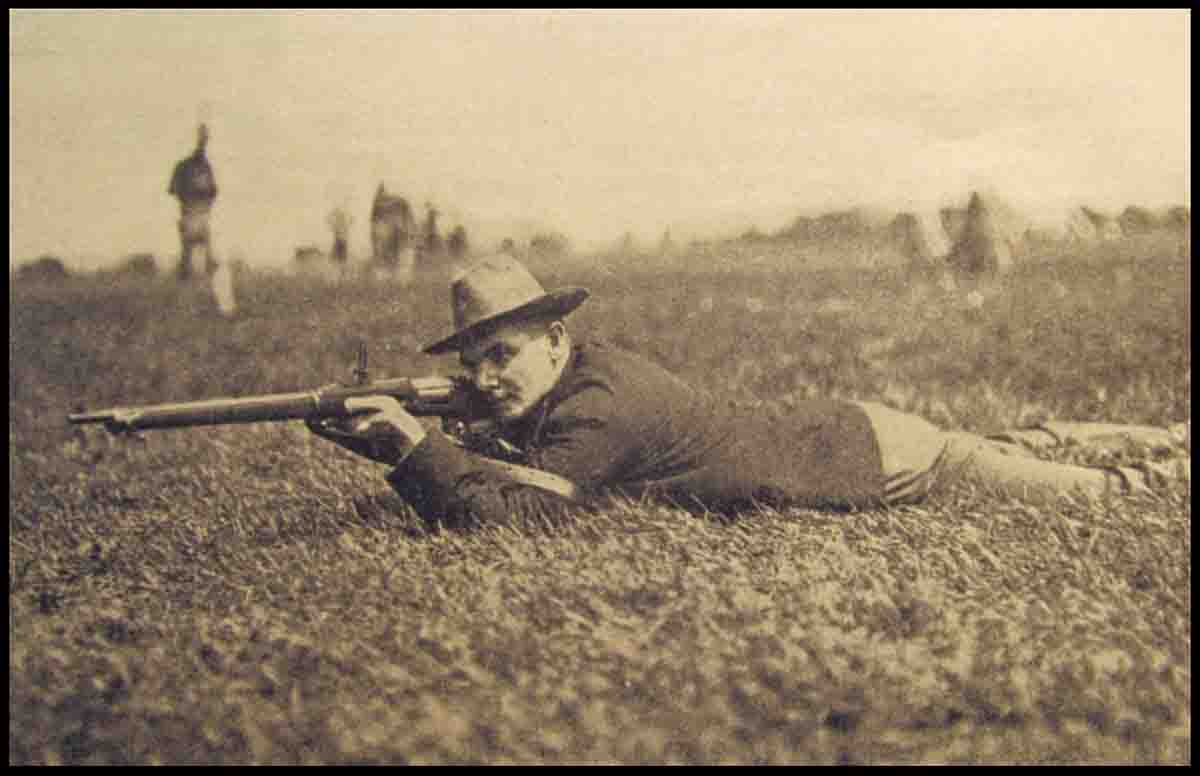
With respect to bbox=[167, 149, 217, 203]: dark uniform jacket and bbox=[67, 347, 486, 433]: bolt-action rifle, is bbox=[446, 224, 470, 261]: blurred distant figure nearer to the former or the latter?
bbox=[67, 347, 486, 433]: bolt-action rifle

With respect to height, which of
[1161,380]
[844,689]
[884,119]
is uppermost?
[884,119]

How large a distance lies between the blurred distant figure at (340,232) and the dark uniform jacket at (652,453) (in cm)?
87

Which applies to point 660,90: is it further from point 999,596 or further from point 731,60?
point 999,596

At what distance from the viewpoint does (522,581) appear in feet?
10.0

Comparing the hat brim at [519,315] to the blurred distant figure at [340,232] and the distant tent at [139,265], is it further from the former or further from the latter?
the distant tent at [139,265]

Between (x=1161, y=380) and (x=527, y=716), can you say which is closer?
(x=527, y=716)

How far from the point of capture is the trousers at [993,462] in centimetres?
337

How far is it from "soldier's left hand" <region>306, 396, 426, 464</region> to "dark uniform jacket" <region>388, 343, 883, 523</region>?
7 centimetres

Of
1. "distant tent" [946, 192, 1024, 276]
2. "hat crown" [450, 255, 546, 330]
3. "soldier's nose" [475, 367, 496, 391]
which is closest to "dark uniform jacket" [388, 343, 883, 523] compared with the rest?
"soldier's nose" [475, 367, 496, 391]

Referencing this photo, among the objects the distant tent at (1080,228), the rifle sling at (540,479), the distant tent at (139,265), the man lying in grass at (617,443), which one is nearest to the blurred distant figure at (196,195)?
the distant tent at (139,265)

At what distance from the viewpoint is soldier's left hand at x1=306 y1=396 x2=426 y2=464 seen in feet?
10.1

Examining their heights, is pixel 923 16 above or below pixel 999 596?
above

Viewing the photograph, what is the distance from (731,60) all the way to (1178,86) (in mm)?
1554

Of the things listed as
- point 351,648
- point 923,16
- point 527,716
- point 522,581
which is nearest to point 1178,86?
point 923,16
